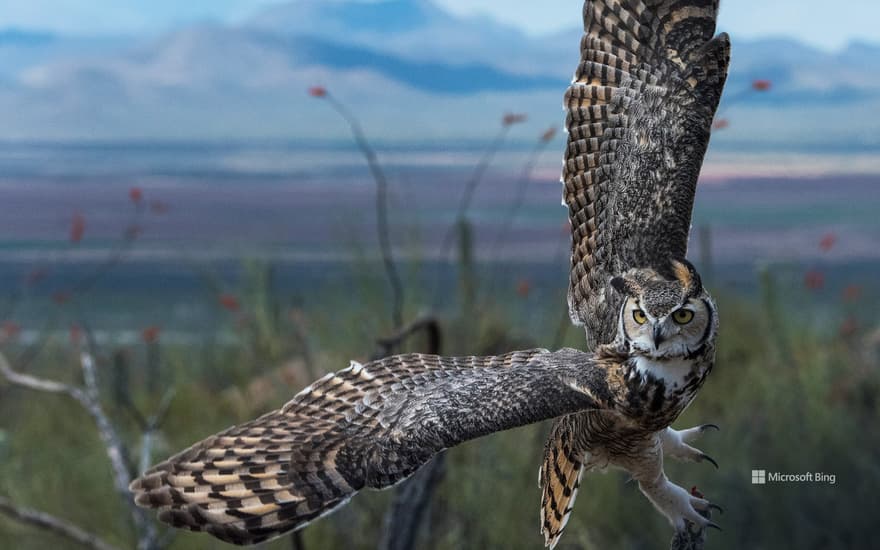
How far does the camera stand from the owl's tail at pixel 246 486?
→ 210 cm

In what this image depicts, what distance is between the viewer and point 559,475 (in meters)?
2.53

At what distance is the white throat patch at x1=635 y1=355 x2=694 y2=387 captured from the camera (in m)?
2.07

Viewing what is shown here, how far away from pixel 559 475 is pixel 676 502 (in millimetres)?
282

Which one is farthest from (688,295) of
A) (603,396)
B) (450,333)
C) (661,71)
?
(450,333)

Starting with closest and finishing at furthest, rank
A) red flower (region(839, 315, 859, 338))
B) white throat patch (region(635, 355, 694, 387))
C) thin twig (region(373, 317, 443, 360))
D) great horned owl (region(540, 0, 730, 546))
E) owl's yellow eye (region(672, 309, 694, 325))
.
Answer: owl's yellow eye (region(672, 309, 694, 325))
white throat patch (region(635, 355, 694, 387))
great horned owl (region(540, 0, 730, 546))
thin twig (region(373, 317, 443, 360))
red flower (region(839, 315, 859, 338))

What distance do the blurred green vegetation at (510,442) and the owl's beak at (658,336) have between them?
200 centimetres

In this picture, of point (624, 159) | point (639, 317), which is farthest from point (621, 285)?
point (624, 159)

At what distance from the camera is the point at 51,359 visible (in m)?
8.41

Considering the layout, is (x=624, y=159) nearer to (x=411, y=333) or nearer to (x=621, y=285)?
(x=621, y=285)

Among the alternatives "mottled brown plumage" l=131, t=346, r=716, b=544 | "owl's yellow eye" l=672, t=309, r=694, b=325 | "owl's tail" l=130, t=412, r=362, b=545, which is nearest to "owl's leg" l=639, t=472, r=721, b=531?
"mottled brown plumage" l=131, t=346, r=716, b=544

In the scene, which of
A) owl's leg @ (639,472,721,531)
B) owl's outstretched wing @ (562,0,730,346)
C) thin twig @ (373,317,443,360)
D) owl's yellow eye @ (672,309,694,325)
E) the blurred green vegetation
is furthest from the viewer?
the blurred green vegetation

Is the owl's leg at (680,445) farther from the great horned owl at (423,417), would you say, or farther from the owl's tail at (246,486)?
the owl's tail at (246,486)

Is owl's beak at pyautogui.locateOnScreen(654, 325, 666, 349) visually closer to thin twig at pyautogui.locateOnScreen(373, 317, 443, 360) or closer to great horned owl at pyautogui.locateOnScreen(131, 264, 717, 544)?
great horned owl at pyautogui.locateOnScreen(131, 264, 717, 544)

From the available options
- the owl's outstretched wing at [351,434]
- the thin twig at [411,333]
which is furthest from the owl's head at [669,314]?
the thin twig at [411,333]
